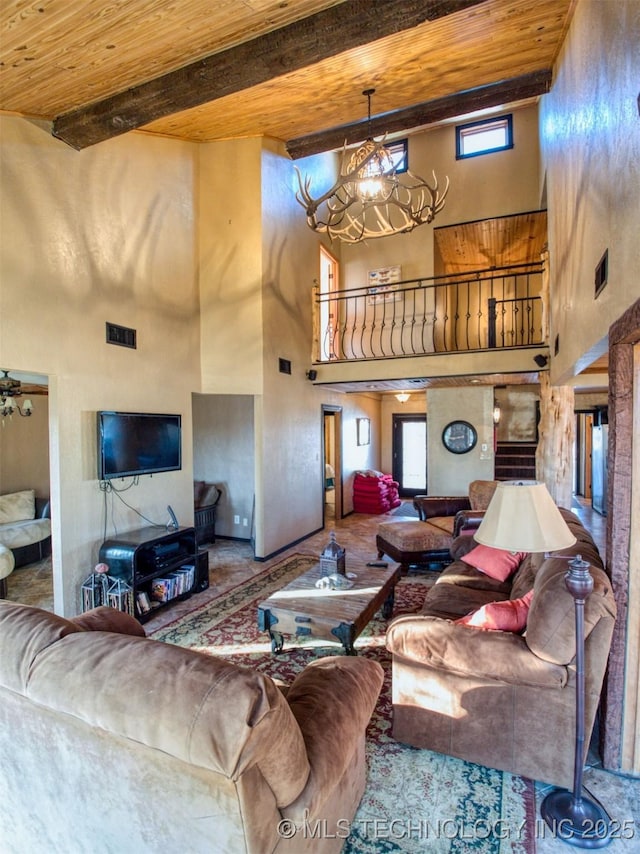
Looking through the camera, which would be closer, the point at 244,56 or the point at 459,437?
the point at 244,56

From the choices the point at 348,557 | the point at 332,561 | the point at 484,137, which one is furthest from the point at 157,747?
the point at 484,137

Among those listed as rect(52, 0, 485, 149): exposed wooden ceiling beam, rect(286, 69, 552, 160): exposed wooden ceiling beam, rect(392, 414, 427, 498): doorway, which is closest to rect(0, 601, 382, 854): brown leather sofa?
rect(52, 0, 485, 149): exposed wooden ceiling beam

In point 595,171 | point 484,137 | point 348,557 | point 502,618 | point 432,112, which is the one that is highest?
point 484,137

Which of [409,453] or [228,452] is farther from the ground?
[228,452]

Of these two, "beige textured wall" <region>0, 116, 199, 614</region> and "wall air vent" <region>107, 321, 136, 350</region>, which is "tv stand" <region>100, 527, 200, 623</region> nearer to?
"beige textured wall" <region>0, 116, 199, 614</region>

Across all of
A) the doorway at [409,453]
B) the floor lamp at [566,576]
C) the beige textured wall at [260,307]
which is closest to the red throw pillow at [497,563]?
the floor lamp at [566,576]

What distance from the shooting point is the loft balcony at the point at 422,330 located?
5.58 m

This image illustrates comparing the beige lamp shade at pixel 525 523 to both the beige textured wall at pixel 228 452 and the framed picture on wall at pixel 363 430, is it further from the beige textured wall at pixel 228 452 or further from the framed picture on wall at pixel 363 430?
the framed picture on wall at pixel 363 430

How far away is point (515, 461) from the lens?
8977 millimetres

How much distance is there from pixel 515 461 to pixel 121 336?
7771 millimetres

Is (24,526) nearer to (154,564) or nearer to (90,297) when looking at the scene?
(154,564)

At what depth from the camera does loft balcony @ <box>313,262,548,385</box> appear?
5.58m

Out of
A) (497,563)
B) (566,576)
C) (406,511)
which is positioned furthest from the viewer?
(406,511)

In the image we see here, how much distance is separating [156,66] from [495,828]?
487 cm
